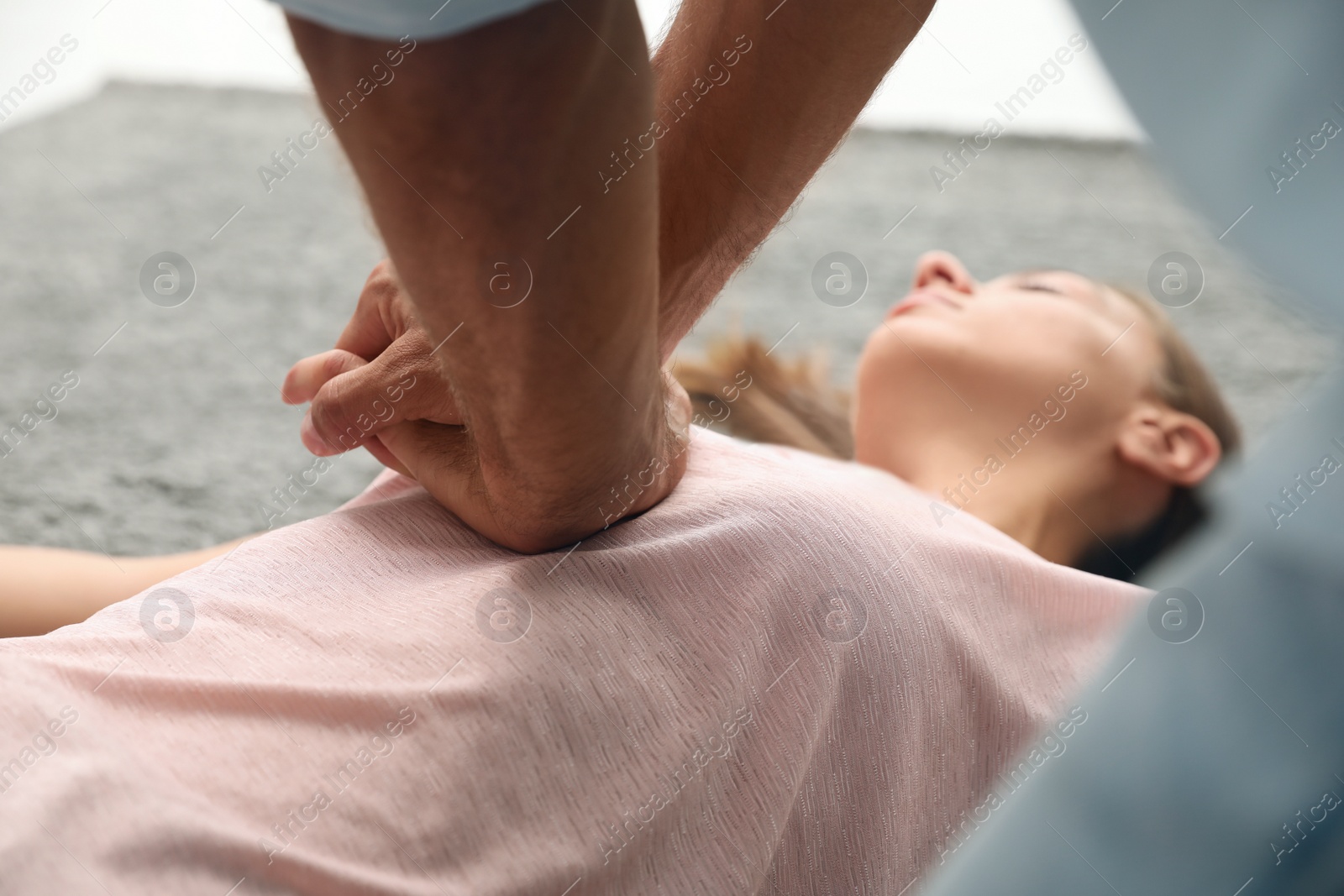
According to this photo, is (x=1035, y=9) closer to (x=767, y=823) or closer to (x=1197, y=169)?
(x=1197, y=169)

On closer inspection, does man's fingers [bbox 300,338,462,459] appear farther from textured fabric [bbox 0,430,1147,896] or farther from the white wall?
the white wall

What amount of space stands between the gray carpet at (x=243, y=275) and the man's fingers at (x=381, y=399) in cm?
40

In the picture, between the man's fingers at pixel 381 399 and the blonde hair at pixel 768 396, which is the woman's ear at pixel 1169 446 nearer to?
the blonde hair at pixel 768 396

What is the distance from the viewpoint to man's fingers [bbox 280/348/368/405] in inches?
26.0

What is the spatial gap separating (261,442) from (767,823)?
758mm

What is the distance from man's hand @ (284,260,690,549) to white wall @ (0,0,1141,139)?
5.04 feet

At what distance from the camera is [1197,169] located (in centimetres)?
55

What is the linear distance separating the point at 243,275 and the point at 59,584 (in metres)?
0.72

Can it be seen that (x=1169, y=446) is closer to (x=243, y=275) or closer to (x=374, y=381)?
(x=374, y=381)

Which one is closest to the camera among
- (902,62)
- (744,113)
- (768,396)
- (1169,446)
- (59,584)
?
(744,113)

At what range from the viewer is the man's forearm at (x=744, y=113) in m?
0.58

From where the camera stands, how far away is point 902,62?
2021 mm

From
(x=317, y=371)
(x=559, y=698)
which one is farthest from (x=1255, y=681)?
(x=317, y=371)

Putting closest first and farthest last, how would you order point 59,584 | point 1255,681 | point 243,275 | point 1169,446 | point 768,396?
1. point 1255,681
2. point 59,584
3. point 1169,446
4. point 768,396
5. point 243,275
